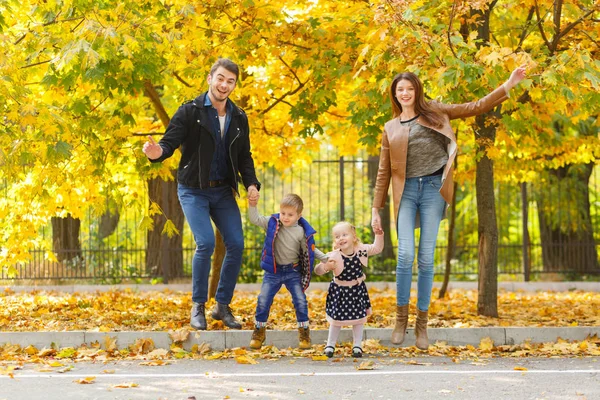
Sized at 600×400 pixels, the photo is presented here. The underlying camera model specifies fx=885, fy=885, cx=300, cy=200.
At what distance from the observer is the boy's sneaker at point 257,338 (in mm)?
7184

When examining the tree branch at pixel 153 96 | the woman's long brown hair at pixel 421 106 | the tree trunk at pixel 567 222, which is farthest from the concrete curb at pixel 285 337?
the tree trunk at pixel 567 222

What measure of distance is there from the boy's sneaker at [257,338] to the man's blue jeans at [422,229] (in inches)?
45.0

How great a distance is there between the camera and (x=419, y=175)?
276 inches

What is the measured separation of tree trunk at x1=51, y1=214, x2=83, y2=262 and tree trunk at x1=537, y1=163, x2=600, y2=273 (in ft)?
29.2

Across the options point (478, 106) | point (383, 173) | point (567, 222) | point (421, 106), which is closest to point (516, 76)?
point (478, 106)


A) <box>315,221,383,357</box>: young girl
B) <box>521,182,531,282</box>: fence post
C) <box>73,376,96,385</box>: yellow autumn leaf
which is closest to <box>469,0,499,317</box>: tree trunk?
<box>315,221,383,357</box>: young girl

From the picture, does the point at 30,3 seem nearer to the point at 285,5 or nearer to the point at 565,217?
the point at 285,5

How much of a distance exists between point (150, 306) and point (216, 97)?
11.8 ft

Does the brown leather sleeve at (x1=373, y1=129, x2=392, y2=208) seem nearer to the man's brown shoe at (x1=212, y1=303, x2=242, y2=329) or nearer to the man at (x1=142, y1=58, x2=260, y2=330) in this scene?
the man at (x1=142, y1=58, x2=260, y2=330)

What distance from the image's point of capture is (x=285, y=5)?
32.7 feet

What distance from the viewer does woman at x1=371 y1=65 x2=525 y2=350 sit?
698 cm

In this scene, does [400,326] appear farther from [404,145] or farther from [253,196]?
[253,196]

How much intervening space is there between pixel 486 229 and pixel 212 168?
10.1 feet

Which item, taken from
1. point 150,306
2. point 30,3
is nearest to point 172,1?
point 30,3
